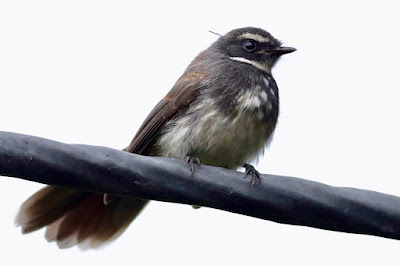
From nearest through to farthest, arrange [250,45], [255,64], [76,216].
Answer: [76,216] < [255,64] < [250,45]

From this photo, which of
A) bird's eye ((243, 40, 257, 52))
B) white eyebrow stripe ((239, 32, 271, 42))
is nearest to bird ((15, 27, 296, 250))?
bird's eye ((243, 40, 257, 52))

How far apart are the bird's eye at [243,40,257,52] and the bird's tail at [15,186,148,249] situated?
66.4 inches

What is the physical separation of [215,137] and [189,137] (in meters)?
0.21

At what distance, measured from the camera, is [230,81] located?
608 cm

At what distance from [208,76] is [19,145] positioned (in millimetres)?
2920

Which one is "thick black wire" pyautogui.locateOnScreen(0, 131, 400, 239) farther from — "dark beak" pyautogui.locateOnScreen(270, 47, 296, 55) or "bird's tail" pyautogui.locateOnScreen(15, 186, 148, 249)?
"dark beak" pyautogui.locateOnScreen(270, 47, 296, 55)

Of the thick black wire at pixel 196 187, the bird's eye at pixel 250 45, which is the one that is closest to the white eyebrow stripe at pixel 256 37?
the bird's eye at pixel 250 45

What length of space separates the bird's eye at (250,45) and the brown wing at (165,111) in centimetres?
84

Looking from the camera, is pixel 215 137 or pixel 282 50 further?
pixel 282 50

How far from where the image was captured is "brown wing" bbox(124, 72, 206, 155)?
602 cm

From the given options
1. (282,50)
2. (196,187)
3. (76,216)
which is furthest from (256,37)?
(196,187)

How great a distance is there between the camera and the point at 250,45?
690cm

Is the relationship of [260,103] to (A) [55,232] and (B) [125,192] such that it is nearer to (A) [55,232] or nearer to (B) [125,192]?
(A) [55,232]

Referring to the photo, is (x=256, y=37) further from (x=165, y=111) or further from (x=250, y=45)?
(x=165, y=111)
